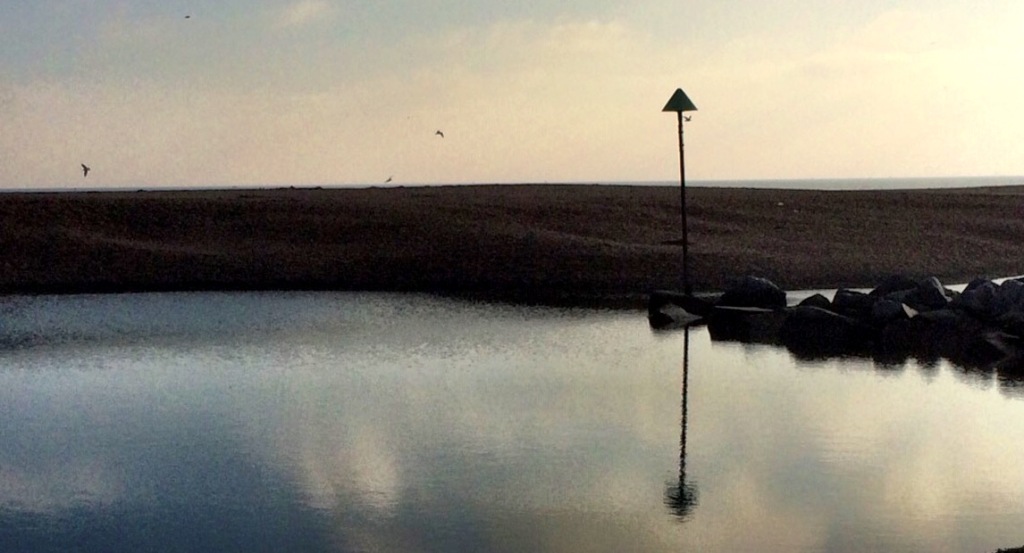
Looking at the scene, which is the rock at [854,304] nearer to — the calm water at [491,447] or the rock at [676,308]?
the rock at [676,308]

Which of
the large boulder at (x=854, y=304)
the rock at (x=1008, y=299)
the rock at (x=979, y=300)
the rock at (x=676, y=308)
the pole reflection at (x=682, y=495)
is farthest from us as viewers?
the rock at (x=676, y=308)

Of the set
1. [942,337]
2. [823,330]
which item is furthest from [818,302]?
[942,337]

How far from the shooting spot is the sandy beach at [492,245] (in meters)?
34.8

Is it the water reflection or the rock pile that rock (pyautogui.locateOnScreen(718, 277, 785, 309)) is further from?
the water reflection

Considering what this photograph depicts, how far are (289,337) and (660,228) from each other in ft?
74.5

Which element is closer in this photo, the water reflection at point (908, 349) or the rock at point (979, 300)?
the water reflection at point (908, 349)

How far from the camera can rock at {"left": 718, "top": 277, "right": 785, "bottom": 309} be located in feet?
85.1

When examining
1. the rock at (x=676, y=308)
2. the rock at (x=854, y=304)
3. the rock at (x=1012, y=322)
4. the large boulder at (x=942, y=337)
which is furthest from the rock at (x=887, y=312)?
the rock at (x=676, y=308)

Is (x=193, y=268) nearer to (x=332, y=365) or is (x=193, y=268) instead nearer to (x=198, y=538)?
(x=332, y=365)

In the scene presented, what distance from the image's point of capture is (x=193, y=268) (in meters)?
36.6

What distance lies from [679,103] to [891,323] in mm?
6848

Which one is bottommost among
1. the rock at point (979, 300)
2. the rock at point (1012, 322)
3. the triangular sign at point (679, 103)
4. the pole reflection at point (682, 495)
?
the pole reflection at point (682, 495)

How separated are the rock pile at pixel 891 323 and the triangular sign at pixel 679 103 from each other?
3.90 m

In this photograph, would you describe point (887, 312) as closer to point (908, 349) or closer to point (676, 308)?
point (908, 349)
